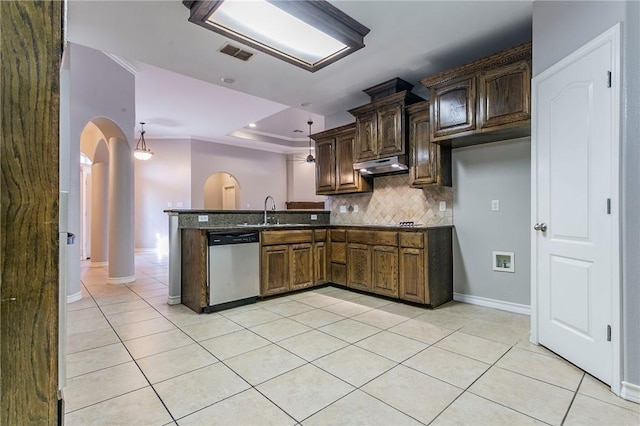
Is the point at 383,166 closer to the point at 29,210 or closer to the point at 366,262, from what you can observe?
the point at 366,262

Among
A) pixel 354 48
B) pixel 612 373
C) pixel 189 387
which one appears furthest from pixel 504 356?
pixel 354 48

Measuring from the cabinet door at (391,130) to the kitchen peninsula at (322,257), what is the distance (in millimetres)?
946

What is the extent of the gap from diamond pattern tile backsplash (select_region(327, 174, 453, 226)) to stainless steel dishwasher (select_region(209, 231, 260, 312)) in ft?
5.68

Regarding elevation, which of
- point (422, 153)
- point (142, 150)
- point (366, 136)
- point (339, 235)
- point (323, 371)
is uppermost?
point (142, 150)

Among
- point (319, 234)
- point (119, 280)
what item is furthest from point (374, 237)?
point (119, 280)

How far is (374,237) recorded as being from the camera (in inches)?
158

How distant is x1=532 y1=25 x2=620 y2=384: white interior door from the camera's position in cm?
196

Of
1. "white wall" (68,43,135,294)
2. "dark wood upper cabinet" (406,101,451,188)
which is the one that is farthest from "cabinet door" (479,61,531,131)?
"white wall" (68,43,135,294)

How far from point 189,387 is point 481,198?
3.29 m

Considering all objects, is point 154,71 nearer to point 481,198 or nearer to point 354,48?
point 354,48

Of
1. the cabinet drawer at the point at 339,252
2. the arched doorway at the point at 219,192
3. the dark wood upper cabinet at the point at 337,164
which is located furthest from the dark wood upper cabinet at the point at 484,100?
the arched doorway at the point at 219,192

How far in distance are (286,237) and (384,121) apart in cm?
190

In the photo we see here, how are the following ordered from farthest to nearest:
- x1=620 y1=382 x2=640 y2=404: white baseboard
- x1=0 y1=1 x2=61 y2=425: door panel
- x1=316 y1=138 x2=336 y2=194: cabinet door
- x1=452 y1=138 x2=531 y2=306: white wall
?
x1=316 y1=138 x2=336 y2=194: cabinet door
x1=452 y1=138 x2=531 y2=306: white wall
x1=620 y1=382 x2=640 y2=404: white baseboard
x1=0 y1=1 x2=61 y2=425: door panel

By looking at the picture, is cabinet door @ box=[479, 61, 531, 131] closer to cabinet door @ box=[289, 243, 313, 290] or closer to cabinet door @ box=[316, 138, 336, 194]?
cabinet door @ box=[316, 138, 336, 194]
